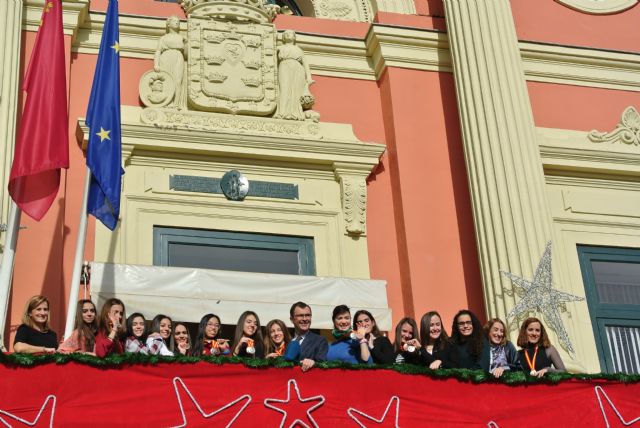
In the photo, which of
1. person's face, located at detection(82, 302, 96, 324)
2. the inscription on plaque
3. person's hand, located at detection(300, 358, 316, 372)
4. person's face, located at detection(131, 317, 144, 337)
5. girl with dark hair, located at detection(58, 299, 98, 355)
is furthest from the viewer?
the inscription on plaque


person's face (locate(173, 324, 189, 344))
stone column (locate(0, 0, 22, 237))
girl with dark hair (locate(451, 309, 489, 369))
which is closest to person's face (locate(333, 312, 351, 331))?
girl with dark hair (locate(451, 309, 489, 369))

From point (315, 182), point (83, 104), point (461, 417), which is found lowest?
point (461, 417)

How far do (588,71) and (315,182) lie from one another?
3670mm

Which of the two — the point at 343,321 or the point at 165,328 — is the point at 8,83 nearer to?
the point at 165,328

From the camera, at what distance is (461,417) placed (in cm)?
935

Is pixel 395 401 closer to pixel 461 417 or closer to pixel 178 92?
pixel 461 417

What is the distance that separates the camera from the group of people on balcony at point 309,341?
9391 mm

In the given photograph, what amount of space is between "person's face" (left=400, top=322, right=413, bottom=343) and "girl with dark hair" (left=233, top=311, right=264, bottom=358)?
1136 mm

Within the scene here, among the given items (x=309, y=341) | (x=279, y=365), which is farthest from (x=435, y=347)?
(x=279, y=365)

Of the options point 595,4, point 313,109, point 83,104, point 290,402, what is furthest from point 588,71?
point 290,402

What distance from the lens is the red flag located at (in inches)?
420

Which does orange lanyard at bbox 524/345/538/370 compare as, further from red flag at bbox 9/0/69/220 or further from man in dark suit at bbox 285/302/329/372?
red flag at bbox 9/0/69/220

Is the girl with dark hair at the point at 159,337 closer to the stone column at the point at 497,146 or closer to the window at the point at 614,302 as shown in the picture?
the stone column at the point at 497,146

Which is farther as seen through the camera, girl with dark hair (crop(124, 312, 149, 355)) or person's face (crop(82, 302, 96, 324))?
girl with dark hair (crop(124, 312, 149, 355))
